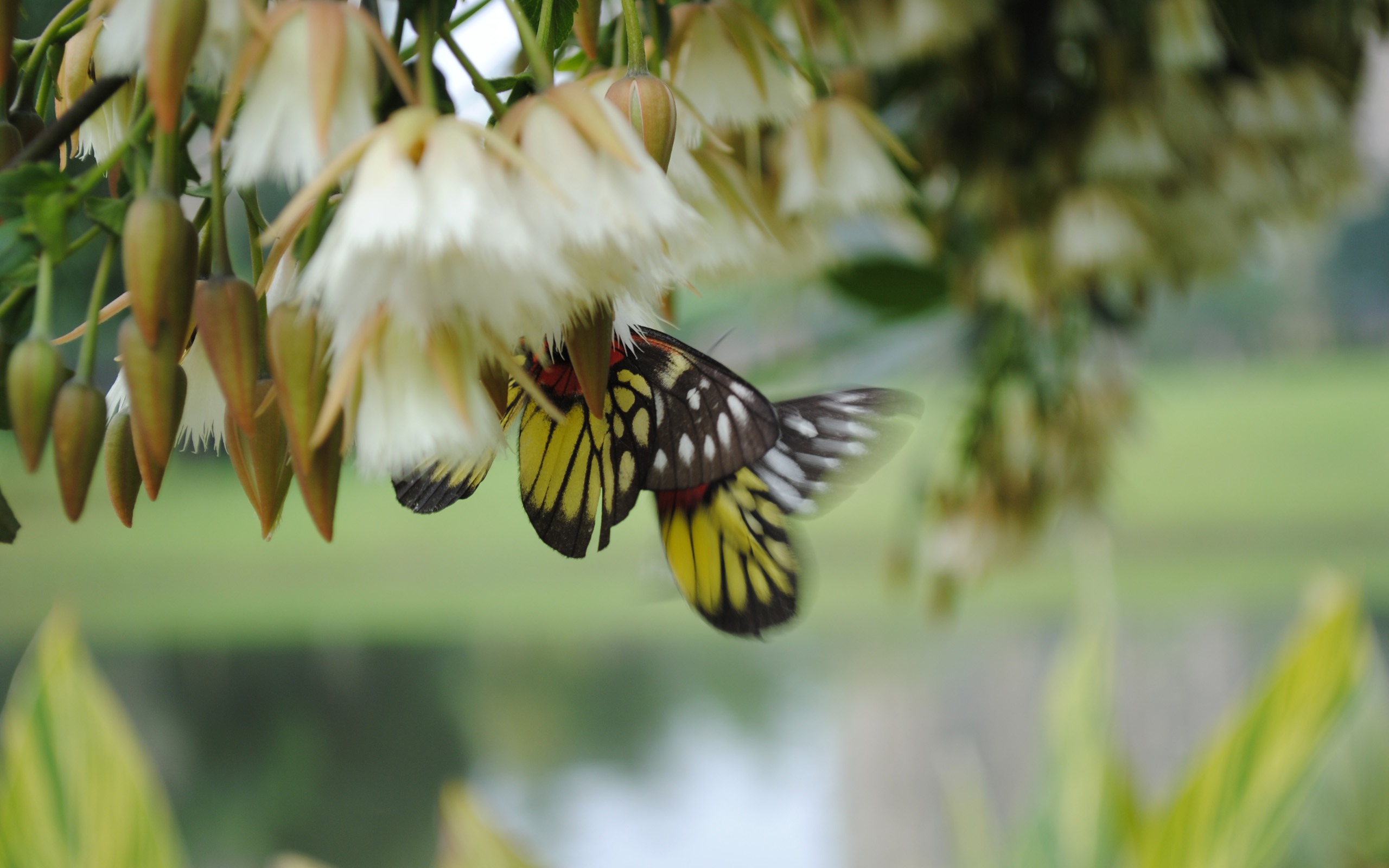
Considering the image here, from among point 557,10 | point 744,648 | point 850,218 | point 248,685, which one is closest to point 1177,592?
point 744,648

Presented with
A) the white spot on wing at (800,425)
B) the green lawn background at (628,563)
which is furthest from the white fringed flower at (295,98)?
the green lawn background at (628,563)

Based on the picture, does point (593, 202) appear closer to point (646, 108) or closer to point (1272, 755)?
point (646, 108)

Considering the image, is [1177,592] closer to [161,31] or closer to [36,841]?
[36,841]

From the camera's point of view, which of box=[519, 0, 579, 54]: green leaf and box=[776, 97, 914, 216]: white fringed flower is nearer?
box=[519, 0, 579, 54]: green leaf

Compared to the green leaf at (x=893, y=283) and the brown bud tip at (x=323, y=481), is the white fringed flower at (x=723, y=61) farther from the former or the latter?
the green leaf at (x=893, y=283)

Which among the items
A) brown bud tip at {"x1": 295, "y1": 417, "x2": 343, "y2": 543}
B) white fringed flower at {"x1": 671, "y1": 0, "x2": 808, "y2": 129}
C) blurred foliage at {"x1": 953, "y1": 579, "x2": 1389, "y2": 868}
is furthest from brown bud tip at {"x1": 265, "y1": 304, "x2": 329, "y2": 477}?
blurred foliage at {"x1": 953, "y1": 579, "x2": 1389, "y2": 868}

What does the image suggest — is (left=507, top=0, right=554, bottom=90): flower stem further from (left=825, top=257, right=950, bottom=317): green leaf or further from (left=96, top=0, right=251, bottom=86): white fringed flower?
(left=825, top=257, right=950, bottom=317): green leaf
